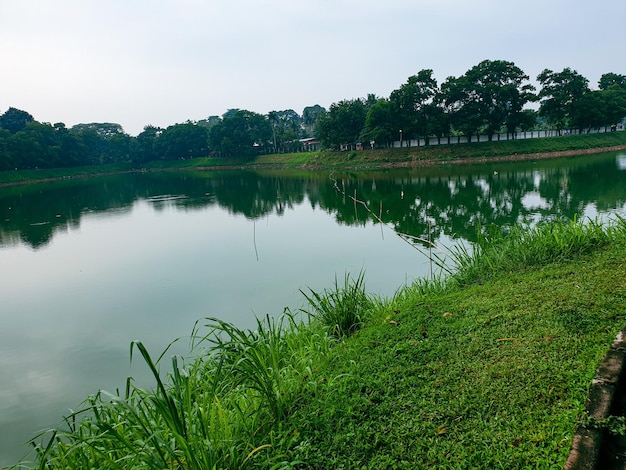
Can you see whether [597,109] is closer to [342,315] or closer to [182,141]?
[342,315]

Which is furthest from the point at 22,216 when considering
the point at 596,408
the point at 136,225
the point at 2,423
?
the point at 596,408

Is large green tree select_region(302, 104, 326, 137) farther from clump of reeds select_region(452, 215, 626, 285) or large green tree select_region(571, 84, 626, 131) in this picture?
clump of reeds select_region(452, 215, 626, 285)

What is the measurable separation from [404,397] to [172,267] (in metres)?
7.22

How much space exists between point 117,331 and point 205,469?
440 centimetres

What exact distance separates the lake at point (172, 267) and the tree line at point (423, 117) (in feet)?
57.7

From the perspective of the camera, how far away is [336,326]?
384cm

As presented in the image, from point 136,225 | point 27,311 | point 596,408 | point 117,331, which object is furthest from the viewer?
point 136,225

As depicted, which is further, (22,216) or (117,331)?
(22,216)

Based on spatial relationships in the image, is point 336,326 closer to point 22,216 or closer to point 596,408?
point 596,408

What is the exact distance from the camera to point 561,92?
111 ft

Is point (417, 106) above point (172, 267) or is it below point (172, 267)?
above

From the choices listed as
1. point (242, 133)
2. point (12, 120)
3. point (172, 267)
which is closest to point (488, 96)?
point (242, 133)

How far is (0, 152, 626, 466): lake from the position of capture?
4.59m

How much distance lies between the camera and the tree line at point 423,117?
32656 millimetres
